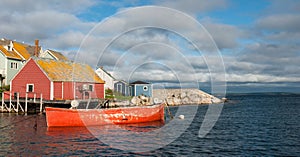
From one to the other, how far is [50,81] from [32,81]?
3089 millimetres

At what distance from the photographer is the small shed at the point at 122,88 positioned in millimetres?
60125

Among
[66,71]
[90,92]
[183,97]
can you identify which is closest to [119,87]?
[183,97]

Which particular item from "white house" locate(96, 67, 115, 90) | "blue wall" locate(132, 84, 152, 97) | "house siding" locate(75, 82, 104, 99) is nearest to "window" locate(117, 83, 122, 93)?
"white house" locate(96, 67, 115, 90)

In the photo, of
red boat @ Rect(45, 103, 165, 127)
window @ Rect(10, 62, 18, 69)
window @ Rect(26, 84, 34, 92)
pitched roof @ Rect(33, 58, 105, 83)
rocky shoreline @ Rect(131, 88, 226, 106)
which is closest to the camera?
red boat @ Rect(45, 103, 165, 127)

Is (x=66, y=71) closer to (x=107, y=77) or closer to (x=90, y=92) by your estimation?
(x=90, y=92)

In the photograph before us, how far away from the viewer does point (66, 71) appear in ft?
127

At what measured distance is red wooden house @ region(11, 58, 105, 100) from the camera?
116 feet

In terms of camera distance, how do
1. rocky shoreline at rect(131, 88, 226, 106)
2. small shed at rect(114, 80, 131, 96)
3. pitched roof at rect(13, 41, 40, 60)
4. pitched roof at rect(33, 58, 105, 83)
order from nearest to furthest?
pitched roof at rect(33, 58, 105, 83), pitched roof at rect(13, 41, 40, 60), small shed at rect(114, 80, 131, 96), rocky shoreline at rect(131, 88, 226, 106)

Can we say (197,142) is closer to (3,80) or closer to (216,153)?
(216,153)

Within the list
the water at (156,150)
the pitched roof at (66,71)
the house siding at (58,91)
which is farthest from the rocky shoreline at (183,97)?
the water at (156,150)

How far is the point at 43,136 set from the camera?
20.8m

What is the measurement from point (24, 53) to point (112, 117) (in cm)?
3230

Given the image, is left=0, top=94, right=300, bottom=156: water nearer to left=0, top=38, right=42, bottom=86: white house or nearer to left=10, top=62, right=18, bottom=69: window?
left=0, top=38, right=42, bottom=86: white house

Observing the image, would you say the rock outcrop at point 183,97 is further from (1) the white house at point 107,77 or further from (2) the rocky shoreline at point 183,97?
(1) the white house at point 107,77
